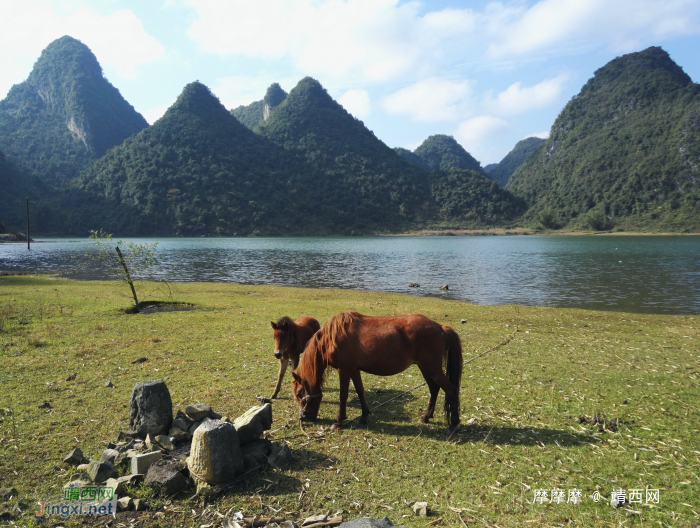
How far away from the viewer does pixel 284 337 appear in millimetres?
7949

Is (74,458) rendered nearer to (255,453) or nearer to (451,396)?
(255,453)

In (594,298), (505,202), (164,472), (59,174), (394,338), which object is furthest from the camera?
(505,202)

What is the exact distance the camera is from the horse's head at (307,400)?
278 inches

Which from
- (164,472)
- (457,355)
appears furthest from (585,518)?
(164,472)

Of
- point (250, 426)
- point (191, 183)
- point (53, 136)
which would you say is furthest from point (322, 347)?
point (53, 136)

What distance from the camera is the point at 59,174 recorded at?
158125mm

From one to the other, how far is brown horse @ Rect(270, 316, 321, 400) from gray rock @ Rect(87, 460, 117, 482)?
3147 mm

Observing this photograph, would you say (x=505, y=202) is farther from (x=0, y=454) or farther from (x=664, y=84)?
(x=0, y=454)

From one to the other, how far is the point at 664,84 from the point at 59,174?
289m

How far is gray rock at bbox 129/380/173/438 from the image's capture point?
5.93 meters

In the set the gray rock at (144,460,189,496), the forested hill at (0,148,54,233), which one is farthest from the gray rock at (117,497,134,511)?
the forested hill at (0,148,54,233)

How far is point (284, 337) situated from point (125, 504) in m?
3.89

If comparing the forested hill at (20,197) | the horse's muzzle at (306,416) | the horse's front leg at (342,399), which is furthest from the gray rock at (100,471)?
the forested hill at (20,197)

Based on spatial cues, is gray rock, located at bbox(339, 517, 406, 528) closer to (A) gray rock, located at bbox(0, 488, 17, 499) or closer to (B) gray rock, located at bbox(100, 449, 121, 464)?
(B) gray rock, located at bbox(100, 449, 121, 464)
